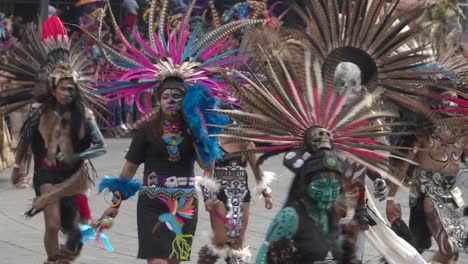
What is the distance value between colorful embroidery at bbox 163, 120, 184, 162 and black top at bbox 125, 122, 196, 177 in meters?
0.02

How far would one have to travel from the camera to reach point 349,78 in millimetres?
7945

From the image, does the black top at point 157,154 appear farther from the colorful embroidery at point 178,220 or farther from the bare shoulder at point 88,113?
the bare shoulder at point 88,113

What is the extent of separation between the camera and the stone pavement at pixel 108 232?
11273mm

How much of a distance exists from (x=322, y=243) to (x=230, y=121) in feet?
9.01

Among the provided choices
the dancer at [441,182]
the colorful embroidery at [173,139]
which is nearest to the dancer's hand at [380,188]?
the dancer at [441,182]

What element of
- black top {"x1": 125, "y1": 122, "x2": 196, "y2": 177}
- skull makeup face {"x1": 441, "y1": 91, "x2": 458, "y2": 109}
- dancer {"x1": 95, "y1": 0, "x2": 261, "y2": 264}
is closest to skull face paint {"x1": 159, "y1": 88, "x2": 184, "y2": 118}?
dancer {"x1": 95, "y1": 0, "x2": 261, "y2": 264}

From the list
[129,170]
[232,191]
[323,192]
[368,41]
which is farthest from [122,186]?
[323,192]

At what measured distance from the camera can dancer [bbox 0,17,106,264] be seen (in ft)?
32.4

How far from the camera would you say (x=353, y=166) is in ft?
24.1

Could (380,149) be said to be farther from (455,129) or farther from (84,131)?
(84,131)

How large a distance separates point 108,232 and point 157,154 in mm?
4070

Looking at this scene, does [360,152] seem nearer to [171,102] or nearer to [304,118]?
[304,118]

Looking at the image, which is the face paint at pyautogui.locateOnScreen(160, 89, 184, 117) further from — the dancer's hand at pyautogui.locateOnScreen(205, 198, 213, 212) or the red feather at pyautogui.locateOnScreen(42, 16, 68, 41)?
the red feather at pyautogui.locateOnScreen(42, 16, 68, 41)

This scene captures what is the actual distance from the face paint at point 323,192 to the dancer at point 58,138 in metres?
3.29
